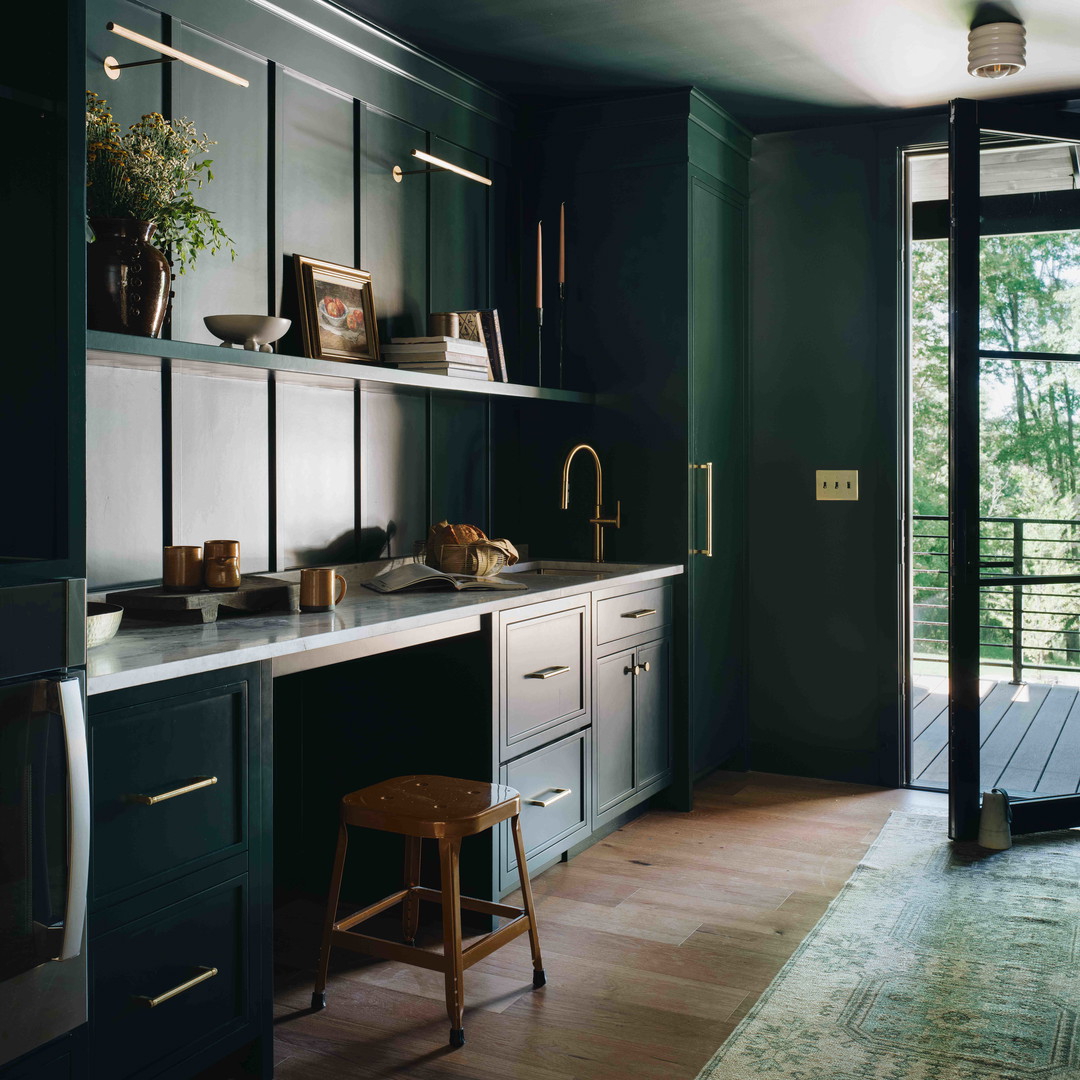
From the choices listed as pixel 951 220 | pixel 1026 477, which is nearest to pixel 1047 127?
pixel 951 220

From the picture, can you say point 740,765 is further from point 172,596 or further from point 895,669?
point 172,596

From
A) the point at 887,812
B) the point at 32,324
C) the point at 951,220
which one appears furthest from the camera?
the point at 887,812

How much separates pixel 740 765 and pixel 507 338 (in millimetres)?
Result: 1873

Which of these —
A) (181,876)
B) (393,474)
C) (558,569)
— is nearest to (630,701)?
(558,569)

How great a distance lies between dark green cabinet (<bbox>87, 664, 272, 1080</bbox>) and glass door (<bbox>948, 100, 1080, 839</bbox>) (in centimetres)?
230

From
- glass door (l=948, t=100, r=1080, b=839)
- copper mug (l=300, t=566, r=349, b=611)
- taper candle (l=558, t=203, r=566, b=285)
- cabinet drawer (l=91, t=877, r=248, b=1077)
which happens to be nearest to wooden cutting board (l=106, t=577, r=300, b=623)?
copper mug (l=300, t=566, r=349, b=611)

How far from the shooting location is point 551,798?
3008 mm

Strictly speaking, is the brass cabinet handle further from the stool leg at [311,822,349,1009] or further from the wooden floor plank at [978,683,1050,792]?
the stool leg at [311,822,349,1009]

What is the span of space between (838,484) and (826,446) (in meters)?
0.15

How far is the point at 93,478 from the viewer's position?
238cm

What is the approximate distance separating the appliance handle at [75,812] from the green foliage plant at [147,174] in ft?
3.51

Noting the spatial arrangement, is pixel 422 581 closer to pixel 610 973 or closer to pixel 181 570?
pixel 181 570

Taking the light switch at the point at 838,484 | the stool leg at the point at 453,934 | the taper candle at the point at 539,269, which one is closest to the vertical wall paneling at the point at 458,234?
the taper candle at the point at 539,269

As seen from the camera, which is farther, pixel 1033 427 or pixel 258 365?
pixel 1033 427
